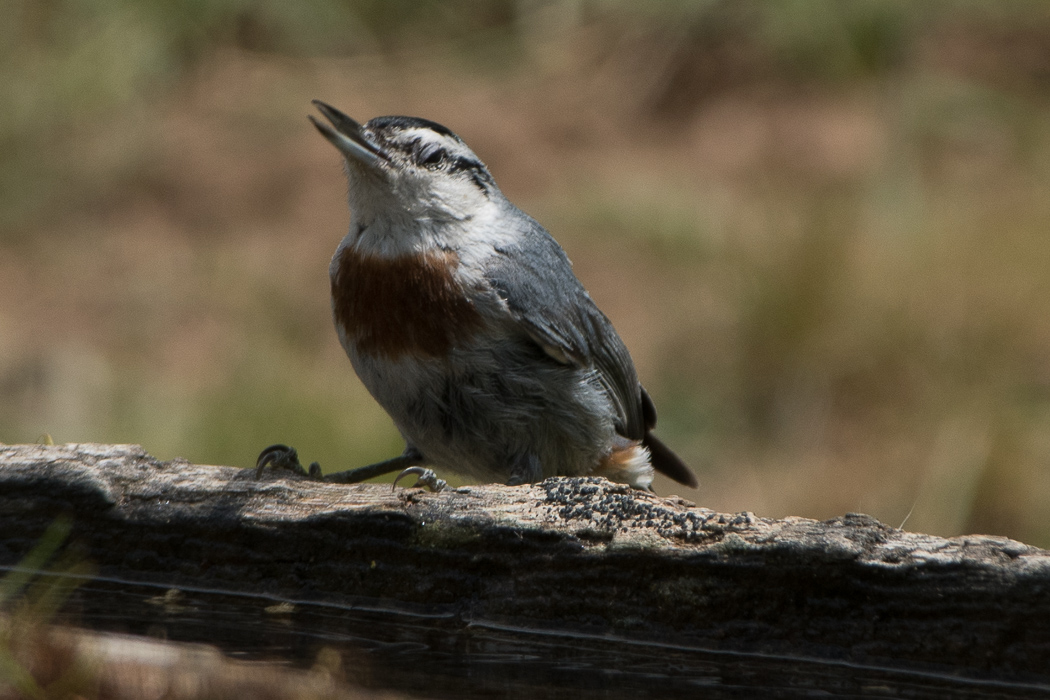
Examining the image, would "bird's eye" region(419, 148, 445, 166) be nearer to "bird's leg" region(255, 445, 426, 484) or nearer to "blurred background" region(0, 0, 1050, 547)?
"bird's leg" region(255, 445, 426, 484)

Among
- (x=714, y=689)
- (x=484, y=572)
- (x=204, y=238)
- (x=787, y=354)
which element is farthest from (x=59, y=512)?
(x=204, y=238)

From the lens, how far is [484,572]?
2986 millimetres

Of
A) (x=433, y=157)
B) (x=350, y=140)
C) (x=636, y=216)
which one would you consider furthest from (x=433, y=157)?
(x=636, y=216)

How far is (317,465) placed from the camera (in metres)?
3.86

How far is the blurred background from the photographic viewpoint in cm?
662

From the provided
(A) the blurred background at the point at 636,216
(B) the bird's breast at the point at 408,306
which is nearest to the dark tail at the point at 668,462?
(B) the bird's breast at the point at 408,306

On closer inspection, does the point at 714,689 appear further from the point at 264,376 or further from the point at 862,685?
the point at 264,376

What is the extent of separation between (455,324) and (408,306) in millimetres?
149

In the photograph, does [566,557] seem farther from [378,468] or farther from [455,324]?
[378,468]

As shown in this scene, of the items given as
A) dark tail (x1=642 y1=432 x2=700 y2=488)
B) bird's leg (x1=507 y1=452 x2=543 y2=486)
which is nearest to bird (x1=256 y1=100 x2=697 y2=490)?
bird's leg (x1=507 y1=452 x2=543 y2=486)

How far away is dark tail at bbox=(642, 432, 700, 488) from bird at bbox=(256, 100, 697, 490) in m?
0.50

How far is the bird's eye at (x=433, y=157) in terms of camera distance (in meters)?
3.96

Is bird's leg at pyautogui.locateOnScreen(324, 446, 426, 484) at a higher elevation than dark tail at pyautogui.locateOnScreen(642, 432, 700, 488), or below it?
below

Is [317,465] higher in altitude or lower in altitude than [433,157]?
lower
